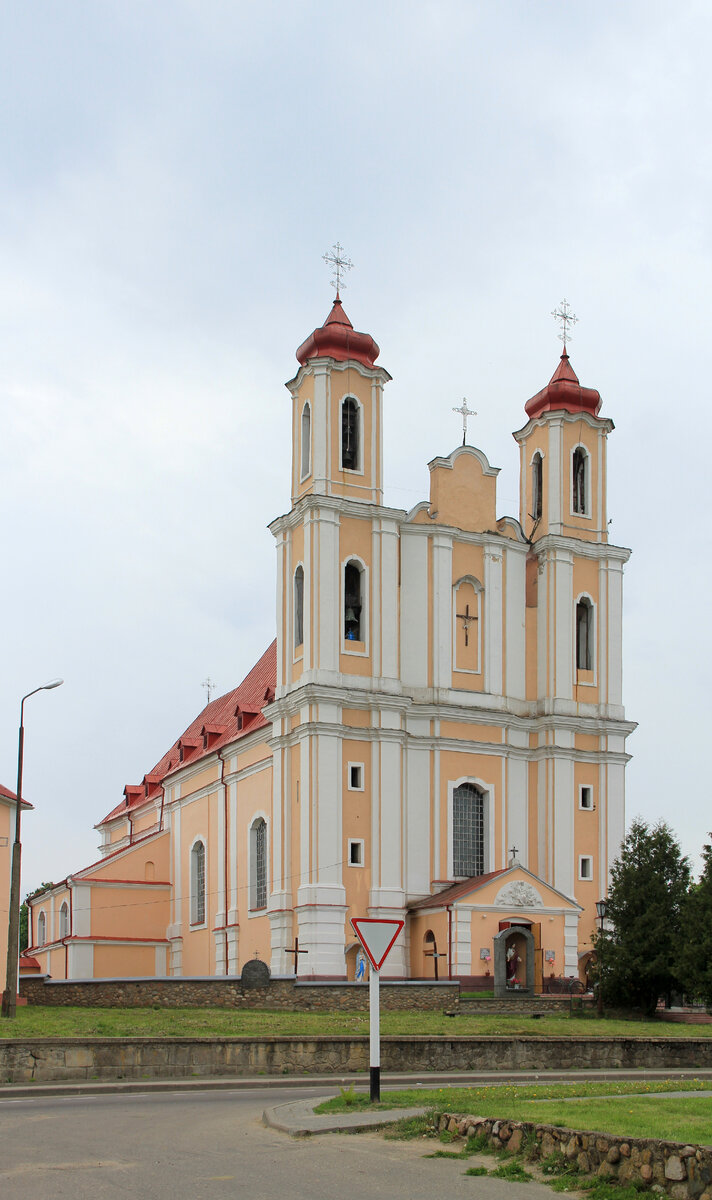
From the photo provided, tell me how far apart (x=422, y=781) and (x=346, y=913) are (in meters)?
5.50

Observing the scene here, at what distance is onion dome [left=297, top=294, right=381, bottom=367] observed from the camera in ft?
157

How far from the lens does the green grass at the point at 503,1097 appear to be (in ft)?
46.0

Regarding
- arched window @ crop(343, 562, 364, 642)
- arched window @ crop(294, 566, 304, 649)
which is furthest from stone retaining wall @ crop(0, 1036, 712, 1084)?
arched window @ crop(294, 566, 304, 649)

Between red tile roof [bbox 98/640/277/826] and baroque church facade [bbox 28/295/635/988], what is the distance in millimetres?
451

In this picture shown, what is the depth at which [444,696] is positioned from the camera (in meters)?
46.9

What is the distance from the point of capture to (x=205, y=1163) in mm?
12164

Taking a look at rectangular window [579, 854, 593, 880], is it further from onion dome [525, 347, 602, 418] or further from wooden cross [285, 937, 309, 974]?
onion dome [525, 347, 602, 418]

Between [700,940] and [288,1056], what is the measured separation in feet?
50.9

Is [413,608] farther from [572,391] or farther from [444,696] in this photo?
[572,391]

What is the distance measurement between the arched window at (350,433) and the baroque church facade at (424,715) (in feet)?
0.37

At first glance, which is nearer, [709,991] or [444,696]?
[709,991]

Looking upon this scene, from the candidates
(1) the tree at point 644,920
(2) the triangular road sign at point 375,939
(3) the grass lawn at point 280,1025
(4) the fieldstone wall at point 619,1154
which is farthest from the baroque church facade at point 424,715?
(4) the fieldstone wall at point 619,1154

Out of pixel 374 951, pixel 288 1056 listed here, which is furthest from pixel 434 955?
pixel 374 951

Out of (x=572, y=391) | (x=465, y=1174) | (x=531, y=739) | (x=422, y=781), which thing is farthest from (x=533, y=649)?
(x=465, y=1174)
